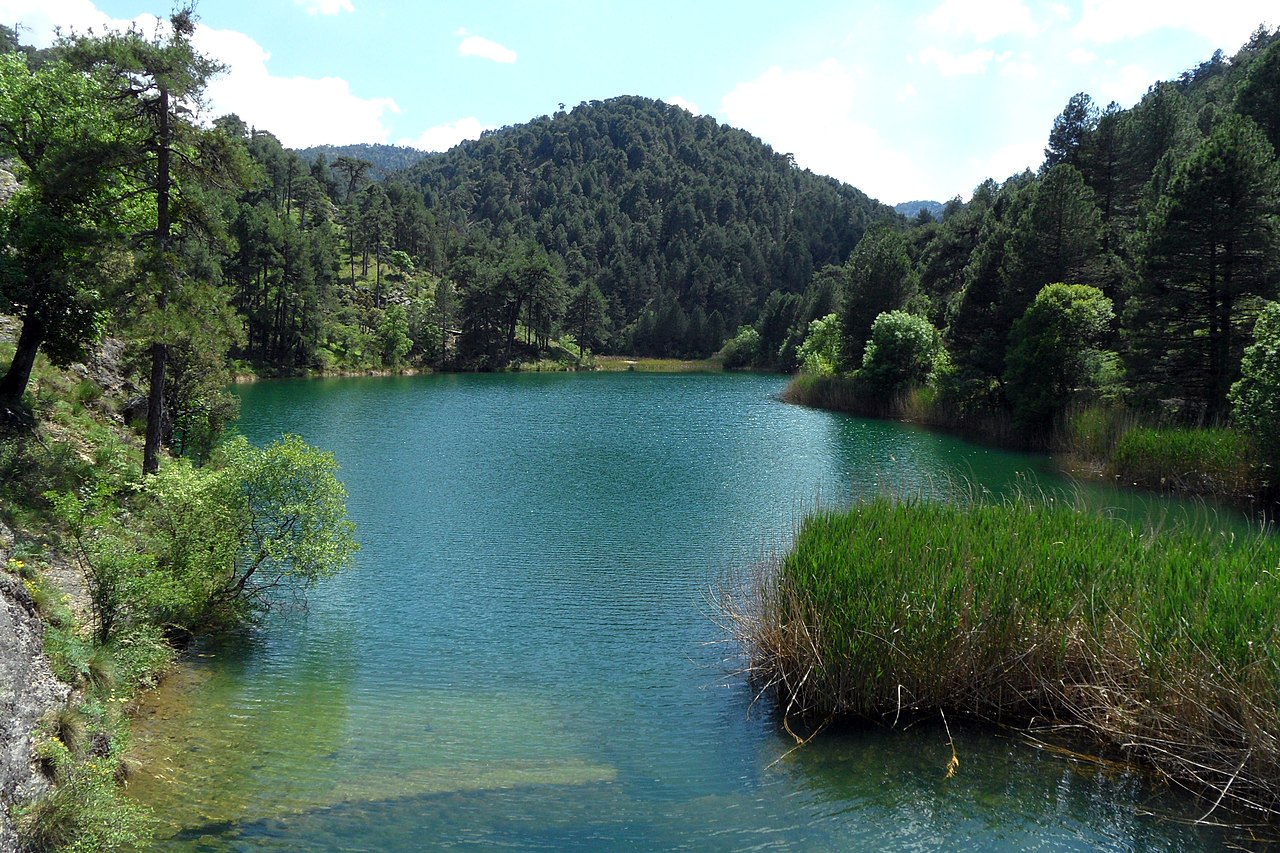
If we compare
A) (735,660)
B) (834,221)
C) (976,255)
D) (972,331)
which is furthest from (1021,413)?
(834,221)

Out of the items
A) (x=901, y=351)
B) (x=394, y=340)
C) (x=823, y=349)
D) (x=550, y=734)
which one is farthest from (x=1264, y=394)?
(x=394, y=340)

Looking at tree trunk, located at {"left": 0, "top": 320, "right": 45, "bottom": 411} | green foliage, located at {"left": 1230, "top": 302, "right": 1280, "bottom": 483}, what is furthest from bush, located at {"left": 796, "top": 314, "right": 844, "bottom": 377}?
tree trunk, located at {"left": 0, "top": 320, "right": 45, "bottom": 411}

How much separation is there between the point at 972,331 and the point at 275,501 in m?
42.8

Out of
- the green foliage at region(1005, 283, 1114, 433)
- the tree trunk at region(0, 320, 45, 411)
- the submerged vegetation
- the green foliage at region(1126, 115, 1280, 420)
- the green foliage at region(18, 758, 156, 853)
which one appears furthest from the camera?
the green foliage at region(1005, 283, 1114, 433)

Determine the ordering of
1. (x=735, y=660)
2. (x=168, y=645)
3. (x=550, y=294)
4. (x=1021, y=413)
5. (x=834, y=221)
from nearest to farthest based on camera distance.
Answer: (x=168, y=645), (x=735, y=660), (x=1021, y=413), (x=550, y=294), (x=834, y=221)

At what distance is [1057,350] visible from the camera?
36.7m

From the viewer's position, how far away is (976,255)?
48969 mm

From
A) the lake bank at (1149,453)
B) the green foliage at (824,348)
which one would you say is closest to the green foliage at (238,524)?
the lake bank at (1149,453)

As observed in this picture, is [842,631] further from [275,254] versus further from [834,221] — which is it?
[834,221]

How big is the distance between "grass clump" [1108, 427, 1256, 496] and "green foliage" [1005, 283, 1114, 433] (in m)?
8.25

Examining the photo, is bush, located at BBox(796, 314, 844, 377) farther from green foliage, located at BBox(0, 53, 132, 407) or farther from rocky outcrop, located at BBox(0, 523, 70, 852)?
rocky outcrop, located at BBox(0, 523, 70, 852)

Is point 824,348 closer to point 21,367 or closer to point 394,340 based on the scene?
point 394,340

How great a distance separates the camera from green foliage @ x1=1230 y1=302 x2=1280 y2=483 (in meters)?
22.4

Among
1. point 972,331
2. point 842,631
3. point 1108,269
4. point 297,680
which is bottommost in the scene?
point 297,680
